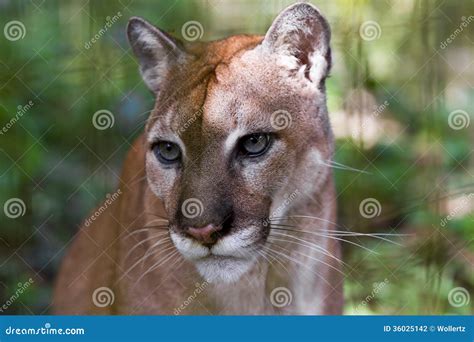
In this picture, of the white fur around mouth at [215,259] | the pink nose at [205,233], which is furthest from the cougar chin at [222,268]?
the pink nose at [205,233]

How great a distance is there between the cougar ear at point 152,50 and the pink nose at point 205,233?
81 cm

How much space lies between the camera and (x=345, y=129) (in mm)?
4125

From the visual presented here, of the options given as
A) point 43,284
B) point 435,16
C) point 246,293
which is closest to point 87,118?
point 43,284

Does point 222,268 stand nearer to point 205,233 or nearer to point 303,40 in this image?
point 205,233

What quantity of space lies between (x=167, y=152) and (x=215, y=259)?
581 mm

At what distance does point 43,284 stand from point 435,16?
8.70 ft

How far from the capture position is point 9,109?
13.6 ft

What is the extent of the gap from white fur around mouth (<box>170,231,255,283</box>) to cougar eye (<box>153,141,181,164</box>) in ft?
1.18

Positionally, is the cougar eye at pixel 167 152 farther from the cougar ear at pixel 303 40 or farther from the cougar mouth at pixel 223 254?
the cougar ear at pixel 303 40

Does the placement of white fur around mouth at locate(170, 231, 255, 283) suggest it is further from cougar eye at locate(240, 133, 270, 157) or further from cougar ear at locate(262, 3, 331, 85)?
cougar ear at locate(262, 3, 331, 85)

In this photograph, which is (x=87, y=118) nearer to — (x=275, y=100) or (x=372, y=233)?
(x=275, y=100)

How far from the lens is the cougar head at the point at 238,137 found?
359cm

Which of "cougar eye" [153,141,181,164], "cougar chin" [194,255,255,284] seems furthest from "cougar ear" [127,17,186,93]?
"cougar chin" [194,255,255,284]

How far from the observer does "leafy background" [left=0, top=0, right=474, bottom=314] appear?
4.12 m
